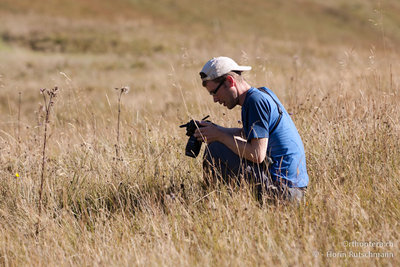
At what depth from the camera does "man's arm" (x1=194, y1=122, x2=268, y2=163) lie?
113 inches

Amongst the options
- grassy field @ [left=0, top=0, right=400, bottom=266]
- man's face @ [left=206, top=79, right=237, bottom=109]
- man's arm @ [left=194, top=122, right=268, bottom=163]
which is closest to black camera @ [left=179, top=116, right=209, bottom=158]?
man's arm @ [left=194, top=122, right=268, bottom=163]

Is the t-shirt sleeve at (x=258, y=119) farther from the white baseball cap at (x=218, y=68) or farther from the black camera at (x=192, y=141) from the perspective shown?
the black camera at (x=192, y=141)

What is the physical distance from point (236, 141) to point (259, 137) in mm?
193

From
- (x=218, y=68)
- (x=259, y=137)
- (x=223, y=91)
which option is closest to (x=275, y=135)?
(x=259, y=137)

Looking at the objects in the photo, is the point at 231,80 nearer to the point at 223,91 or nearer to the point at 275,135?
the point at 223,91

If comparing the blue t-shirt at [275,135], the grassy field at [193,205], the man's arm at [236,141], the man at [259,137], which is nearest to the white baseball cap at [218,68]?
the man at [259,137]

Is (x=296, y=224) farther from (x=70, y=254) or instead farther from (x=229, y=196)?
(x=70, y=254)

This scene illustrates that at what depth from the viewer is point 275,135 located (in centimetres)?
301

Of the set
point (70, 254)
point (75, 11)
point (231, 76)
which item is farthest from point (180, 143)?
point (75, 11)

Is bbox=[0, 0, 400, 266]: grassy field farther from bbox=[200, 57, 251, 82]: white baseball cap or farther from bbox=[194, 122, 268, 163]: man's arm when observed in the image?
bbox=[200, 57, 251, 82]: white baseball cap

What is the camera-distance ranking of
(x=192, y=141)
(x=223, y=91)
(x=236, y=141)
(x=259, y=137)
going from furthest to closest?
(x=192, y=141)
(x=223, y=91)
(x=236, y=141)
(x=259, y=137)

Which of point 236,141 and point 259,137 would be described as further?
point 236,141

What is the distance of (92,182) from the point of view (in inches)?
141

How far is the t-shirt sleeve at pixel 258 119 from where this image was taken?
Answer: 9.30ft
